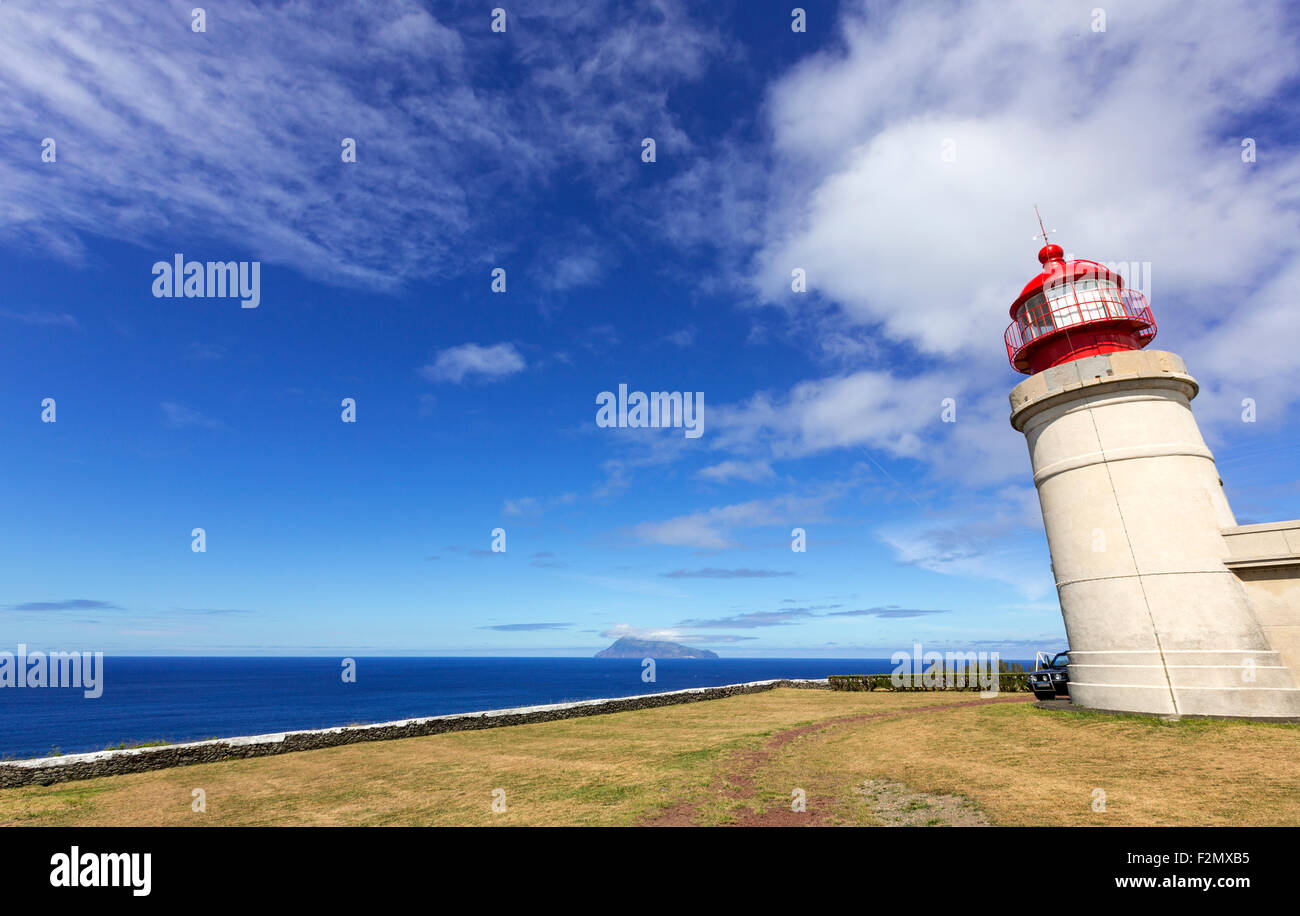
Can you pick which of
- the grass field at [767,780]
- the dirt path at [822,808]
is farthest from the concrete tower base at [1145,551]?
the dirt path at [822,808]

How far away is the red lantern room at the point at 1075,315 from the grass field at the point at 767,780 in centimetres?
1112

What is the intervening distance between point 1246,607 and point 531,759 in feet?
64.7

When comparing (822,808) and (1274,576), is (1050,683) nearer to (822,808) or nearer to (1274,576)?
(1274,576)

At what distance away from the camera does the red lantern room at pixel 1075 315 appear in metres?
18.2

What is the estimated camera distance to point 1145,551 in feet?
54.0

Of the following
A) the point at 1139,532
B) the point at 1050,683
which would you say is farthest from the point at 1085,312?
the point at 1050,683

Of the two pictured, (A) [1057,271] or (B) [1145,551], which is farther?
(A) [1057,271]

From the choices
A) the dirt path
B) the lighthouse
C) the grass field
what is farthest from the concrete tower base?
the dirt path

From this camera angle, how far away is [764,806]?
10.2 metres

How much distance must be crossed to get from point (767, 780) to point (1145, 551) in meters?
13.0

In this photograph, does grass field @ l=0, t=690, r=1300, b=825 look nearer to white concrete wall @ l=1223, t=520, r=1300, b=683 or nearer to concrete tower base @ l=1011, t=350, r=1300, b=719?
concrete tower base @ l=1011, t=350, r=1300, b=719
